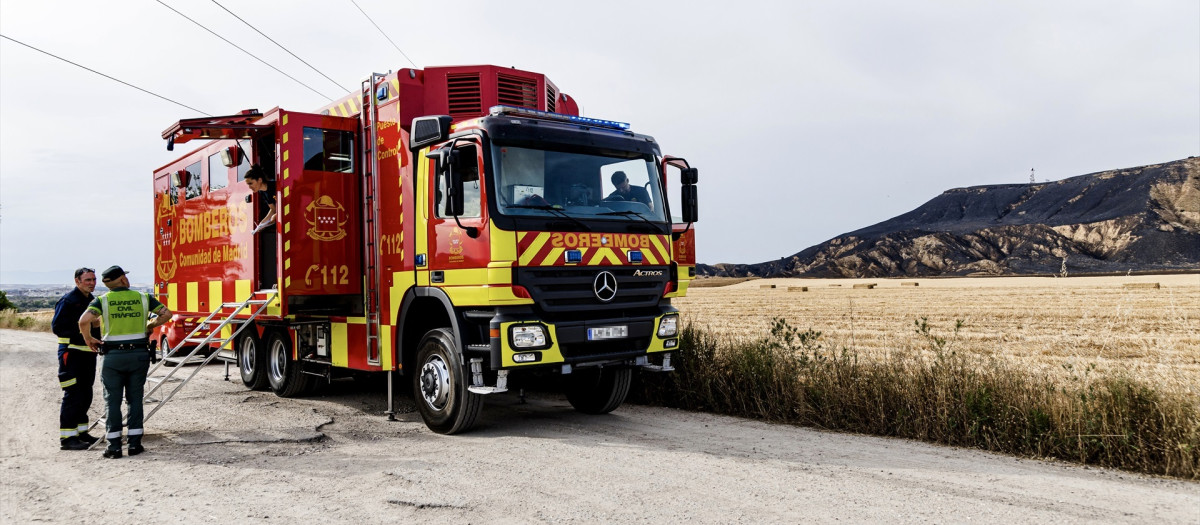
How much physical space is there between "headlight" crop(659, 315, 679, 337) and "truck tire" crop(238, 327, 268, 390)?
6.43m

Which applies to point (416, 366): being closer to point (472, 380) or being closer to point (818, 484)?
point (472, 380)

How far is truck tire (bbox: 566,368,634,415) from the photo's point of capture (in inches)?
364

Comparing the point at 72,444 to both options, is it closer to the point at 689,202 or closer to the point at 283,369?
the point at 283,369

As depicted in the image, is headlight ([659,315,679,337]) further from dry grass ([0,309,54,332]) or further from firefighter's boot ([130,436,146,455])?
dry grass ([0,309,54,332])

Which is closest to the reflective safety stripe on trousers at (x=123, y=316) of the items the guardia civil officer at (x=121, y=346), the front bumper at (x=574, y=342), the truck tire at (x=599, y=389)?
the guardia civil officer at (x=121, y=346)

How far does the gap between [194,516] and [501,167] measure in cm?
379

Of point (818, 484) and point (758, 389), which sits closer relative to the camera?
point (818, 484)

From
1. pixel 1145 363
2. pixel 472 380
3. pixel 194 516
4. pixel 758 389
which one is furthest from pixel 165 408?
pixel 1145 363

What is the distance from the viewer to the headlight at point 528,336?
7.45 m

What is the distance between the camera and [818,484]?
5836 mm

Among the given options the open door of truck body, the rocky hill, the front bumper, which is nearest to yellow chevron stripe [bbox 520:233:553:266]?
the front bumper

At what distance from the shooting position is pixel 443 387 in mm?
8094

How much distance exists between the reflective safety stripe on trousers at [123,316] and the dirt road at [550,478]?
108cm

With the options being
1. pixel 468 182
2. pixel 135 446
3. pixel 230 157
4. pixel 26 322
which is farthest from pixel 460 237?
pixel 26 322
